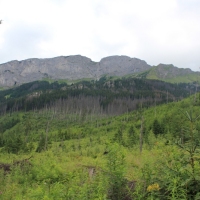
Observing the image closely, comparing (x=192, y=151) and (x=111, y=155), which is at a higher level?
(x=192, y=151)

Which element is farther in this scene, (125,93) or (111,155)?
(125,93)

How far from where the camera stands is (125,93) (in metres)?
172

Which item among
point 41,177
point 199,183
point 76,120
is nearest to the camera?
point 199,183

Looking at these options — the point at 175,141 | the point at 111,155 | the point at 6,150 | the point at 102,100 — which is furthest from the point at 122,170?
the point at 102,100

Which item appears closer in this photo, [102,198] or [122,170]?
[102,198]

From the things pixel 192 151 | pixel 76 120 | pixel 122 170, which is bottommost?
pixel 76 120

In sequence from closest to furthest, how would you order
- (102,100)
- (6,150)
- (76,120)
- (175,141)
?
(175,141), (6,150), (76,120), (102,100)

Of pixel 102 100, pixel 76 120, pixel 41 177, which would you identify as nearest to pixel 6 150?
pixel 41 177

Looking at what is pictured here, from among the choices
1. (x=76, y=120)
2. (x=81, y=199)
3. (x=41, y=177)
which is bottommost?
(x=76, y=120)

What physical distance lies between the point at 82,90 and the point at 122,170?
172m

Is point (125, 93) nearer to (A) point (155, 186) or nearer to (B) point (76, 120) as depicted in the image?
(B) point (76, 120)

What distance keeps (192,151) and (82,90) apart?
173 meters

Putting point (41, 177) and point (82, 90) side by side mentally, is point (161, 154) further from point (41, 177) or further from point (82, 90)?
point (82, 90)

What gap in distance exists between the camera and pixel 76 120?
119 metres
